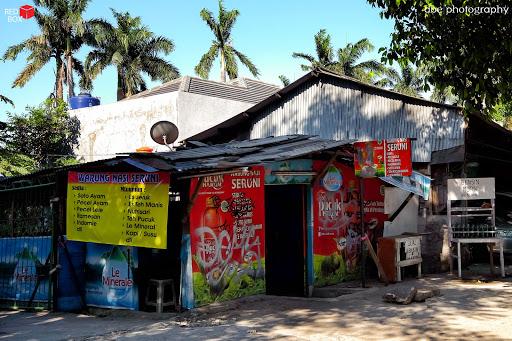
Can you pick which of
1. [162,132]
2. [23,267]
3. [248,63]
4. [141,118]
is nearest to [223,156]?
[23,267]

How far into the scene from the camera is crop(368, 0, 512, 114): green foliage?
26.5ft

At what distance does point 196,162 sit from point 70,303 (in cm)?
358

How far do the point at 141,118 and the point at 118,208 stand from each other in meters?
14.0

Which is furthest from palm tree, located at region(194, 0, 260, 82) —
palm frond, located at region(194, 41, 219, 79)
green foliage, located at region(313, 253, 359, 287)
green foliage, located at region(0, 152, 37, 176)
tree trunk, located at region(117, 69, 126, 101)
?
green foliage, located at region(313, 253, 359, 287)

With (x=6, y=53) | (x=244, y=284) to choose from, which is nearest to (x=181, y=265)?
(x=244, y=284)

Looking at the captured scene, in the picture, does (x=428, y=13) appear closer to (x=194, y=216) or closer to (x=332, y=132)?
(x=194, y=216)

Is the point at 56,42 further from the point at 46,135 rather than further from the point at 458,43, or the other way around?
the point at 458,43

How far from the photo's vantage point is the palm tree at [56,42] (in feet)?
116

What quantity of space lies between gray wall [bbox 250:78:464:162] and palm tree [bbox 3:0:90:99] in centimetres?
2462

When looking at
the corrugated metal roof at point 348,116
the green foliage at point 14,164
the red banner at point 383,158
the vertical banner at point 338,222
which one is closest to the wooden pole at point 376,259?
the vertical banner at point 338,222

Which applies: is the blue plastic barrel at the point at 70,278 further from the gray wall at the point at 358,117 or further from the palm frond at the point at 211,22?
the palm frond at the point at 211,22

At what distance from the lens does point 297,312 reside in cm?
804

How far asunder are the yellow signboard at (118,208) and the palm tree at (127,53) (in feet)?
98.7

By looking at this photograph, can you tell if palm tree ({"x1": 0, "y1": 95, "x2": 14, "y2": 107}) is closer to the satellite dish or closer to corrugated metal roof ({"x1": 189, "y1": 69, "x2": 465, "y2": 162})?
the satellite dish
